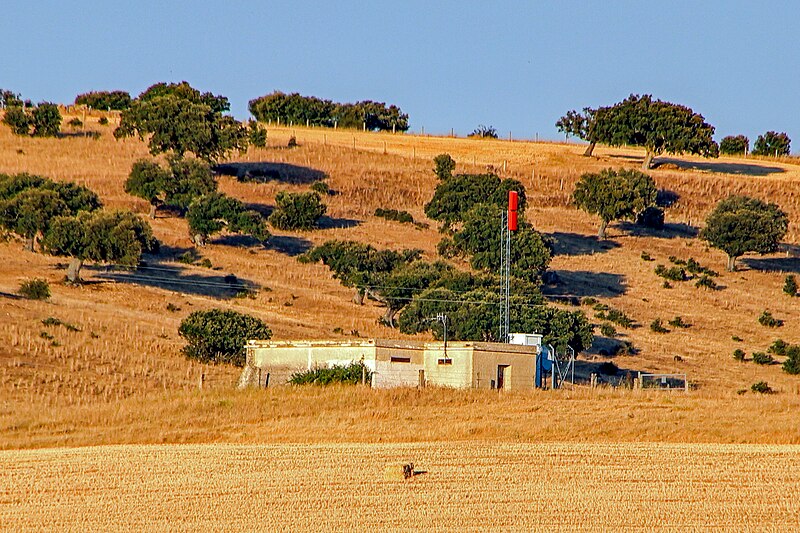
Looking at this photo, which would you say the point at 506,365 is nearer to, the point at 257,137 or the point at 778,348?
the point at 778,348

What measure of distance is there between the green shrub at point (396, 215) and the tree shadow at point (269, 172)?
12.4m

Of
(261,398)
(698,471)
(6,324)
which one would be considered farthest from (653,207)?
(698,471)

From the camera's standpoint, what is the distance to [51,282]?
8781 cm

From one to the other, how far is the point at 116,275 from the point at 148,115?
137 ft

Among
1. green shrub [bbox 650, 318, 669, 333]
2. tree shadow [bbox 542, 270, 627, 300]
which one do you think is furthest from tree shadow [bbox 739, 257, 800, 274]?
green shrub [bbox 650, 318, 669, 333]

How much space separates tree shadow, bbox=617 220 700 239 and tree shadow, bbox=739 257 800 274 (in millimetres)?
7047

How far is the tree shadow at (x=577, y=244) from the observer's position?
114 m

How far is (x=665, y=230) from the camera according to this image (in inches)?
4993

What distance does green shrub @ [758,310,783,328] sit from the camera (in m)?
95.7

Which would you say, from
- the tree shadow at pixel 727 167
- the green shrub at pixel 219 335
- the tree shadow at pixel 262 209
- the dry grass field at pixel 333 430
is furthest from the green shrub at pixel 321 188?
the green shrub at pixel 219 335

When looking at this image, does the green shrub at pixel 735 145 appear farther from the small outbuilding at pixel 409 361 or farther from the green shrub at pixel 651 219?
the small outbuilding at pixel 409 361

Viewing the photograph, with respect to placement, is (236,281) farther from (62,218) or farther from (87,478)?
(87,478)

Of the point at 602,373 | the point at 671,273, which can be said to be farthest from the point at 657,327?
the point at 671,273

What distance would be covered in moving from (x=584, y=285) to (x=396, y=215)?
24713mm
